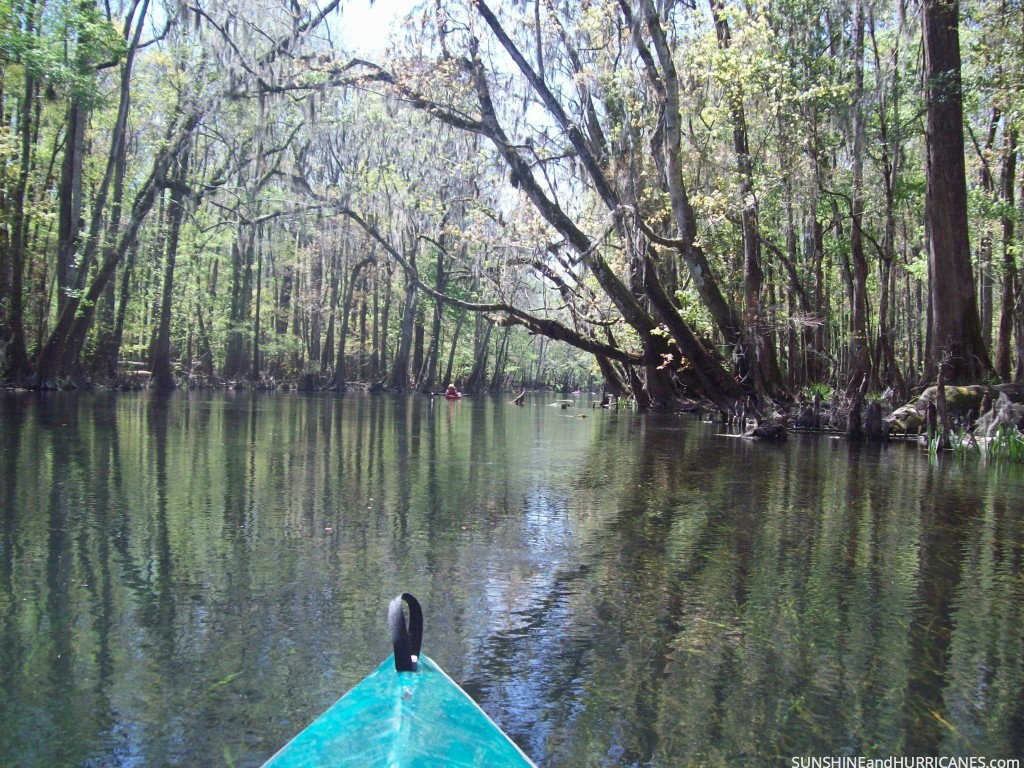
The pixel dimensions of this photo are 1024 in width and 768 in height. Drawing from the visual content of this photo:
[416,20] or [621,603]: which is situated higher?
[416,20]

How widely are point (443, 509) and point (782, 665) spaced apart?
409cm

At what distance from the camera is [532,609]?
4.41 meters

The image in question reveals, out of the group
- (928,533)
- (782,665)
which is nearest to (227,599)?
(782,665)

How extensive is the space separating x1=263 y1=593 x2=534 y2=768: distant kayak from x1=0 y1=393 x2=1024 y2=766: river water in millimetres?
982

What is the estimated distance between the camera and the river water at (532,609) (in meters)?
2.97

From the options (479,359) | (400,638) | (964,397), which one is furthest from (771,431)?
(479,359)

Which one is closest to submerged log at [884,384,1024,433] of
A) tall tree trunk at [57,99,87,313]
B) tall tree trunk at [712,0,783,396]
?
tall tree trunk at [712,0,783,396]

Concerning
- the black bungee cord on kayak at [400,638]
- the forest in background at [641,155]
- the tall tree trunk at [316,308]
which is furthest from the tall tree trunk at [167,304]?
the black bungee cord on kayak at [400,638]

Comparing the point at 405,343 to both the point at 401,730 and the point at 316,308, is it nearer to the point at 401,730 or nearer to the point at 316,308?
the point at 316,308

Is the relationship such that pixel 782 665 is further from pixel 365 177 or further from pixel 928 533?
pixel 365 177

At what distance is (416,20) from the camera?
54.6 ft

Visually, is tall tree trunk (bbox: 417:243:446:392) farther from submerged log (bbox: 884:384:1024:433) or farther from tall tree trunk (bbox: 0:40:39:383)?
submerged log (bbox: 884:384:1024:433)

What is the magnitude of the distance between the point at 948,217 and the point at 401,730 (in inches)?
621

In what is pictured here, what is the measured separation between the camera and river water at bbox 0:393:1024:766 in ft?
9.75
